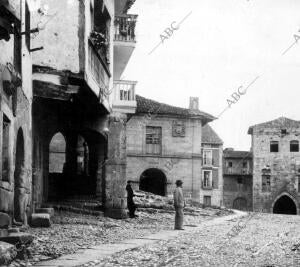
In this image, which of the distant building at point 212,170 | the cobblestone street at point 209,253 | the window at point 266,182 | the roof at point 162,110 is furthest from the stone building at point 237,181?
the cobblestone street at point 209,253

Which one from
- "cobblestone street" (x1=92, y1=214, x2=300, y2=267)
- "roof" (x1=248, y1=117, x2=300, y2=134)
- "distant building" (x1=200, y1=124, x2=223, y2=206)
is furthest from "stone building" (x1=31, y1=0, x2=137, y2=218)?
"roof" (x1=248, y1=117, x2=300, y2=134)

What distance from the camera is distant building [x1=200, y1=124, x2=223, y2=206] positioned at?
58469 mm

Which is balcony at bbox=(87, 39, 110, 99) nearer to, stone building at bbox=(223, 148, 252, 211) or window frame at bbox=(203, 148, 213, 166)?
window frame at bbox=(203, 148, 213, 166)

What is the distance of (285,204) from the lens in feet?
202

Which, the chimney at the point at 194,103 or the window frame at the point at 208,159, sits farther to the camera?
the window frame at the point at 208,159

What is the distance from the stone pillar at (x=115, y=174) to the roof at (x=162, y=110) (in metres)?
21.9

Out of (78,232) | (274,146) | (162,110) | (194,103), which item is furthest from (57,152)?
(78,232)

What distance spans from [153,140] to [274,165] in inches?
865

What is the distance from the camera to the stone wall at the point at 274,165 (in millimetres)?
59406

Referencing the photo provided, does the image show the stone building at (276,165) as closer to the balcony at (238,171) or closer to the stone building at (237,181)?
the stone building at (237,181)

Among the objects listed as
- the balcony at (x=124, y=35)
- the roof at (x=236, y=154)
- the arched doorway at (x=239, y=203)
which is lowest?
the arched doorway at (x=239, y=203)

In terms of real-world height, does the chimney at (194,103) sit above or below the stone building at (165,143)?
above

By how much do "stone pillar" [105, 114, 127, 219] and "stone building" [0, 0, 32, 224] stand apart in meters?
5.73

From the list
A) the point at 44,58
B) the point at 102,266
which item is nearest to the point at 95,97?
the point at 44,58
